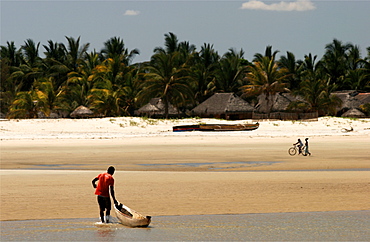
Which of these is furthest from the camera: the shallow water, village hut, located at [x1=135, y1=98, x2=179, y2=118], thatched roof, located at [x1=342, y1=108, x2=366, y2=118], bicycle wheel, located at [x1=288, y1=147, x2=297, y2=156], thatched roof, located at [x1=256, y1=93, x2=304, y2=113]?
thatched roof, located at [x1=256, y1=93, x2=304, y2=113]

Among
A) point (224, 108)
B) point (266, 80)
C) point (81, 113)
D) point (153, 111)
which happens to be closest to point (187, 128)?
point (81, 113)

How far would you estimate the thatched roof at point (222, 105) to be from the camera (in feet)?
206

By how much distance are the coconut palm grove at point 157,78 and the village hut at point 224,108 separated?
156cm

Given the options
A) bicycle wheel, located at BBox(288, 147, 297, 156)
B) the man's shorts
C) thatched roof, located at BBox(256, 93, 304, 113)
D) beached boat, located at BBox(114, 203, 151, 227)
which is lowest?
bicycle wheel, located at BBox(288, 147, 297, 156)

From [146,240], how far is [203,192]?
449 cm

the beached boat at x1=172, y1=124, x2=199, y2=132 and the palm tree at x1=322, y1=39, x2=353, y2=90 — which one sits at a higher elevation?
the palm tree at x1=322, y1=39, x2=353, y2=90

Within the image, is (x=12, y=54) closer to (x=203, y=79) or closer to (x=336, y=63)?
(x=203, y=79)

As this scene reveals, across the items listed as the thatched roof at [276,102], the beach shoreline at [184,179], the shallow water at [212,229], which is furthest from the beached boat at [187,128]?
the shallow water at [212,229]

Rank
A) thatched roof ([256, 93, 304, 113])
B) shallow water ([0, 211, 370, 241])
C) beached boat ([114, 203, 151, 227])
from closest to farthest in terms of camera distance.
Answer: shallow water ([0, 211, 370, 241]) < beached boat ([114, 203, 151, 227]) < thatched roof ([256, 93, 304, 113])

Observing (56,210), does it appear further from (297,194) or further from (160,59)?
(160,59)

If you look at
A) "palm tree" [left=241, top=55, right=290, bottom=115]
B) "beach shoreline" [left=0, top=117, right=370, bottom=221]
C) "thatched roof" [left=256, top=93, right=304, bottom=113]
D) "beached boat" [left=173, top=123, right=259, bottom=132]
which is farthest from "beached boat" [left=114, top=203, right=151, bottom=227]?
"thatched roof" [left=256, top=93, right=304, bottom=113]

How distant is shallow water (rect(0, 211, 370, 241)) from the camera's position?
918 centimetres

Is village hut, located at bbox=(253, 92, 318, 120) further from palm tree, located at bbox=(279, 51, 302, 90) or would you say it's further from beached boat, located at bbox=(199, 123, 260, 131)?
beached boat, located at bbox=(199, 123, 260, 131)

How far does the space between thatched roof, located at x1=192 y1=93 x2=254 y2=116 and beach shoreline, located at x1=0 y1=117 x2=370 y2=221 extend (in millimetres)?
30933
